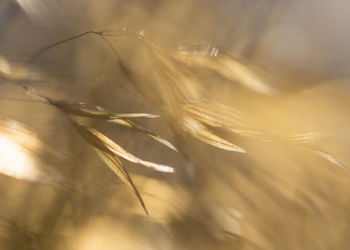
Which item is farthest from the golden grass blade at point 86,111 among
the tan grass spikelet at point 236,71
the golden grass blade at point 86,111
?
the tan grass spikelet at point 236,71

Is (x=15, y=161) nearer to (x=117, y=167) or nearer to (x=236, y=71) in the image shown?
(x=117, y=167)

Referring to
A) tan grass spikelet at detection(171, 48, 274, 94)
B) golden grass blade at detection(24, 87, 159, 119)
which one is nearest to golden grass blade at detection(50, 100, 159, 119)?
golden grass blade at detection(24, 87, 159, 119)

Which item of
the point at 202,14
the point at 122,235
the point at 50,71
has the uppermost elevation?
the point at 202,14

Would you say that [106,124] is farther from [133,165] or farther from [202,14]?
[202,14]

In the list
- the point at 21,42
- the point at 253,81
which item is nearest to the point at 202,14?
the point at 253,81

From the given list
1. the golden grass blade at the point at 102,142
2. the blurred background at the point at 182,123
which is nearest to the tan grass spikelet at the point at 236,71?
the blurred background at the point at 182,123

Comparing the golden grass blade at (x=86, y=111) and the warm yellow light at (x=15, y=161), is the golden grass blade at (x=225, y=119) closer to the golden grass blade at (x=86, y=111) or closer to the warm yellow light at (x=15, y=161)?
the golden grass blade at (x=86, y=111)

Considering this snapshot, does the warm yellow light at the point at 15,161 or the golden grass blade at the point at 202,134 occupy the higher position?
the golden grass blade at the point at 202,134

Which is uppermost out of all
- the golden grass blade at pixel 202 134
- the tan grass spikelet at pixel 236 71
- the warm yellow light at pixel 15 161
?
the tan grass spikelet at pixel 236 71

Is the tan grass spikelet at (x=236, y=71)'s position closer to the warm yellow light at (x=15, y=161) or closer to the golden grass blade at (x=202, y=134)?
the golden grass blade at (x=202, y=134)
